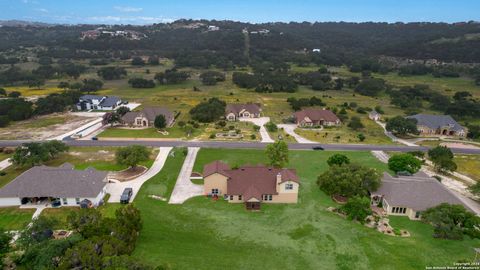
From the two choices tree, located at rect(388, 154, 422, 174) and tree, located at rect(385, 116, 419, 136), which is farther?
tree, located at rect(385, 116, 419, 136)

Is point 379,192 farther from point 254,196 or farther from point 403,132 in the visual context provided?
point 403,132

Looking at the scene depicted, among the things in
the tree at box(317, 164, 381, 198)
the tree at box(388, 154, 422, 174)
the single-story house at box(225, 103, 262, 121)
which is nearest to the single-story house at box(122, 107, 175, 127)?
the single-story house at box(225, 103, 262, 121)

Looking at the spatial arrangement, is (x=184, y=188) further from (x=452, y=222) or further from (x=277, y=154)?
(x=452, y=222)

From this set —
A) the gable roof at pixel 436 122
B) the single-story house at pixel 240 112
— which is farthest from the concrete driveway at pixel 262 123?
the gable roof at pixel 436 122

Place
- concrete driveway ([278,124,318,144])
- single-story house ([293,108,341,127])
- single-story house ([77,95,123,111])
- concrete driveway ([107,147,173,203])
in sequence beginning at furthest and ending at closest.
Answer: single-story house ([77,95,123,111]), single-story house ([293,108,341,127]), concrete driveway ([278,124,318,144]), concrete driveway ([107,147,173,203])

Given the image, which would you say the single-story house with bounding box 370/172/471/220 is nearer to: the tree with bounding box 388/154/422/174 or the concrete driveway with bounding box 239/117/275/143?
the tree with bounding box 388/154/422/174

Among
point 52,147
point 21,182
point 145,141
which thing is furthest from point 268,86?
point 21,182

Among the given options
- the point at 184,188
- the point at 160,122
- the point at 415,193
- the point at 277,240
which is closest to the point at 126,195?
the point at 184,188
